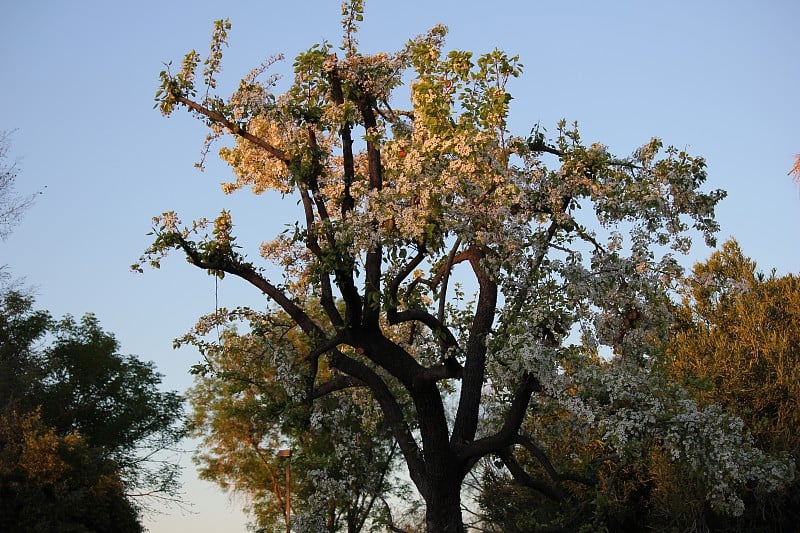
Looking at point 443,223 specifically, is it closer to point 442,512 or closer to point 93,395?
point 442,512

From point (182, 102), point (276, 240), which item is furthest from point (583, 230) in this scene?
point (182, 102)

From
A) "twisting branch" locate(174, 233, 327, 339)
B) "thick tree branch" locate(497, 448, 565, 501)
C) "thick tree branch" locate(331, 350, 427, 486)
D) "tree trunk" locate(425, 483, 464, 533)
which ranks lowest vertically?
"tree trunk" locate(425, 483, 464, 533)

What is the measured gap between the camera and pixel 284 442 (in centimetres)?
3753

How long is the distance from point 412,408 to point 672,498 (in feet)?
25.2

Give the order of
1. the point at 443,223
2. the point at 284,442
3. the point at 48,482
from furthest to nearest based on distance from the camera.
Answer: the point at 284,442 < the point at 48,482 < the point at 443,223

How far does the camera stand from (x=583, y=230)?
660 inches

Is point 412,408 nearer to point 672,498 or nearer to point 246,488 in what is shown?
point 672,498

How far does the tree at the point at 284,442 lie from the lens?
59.5 feet

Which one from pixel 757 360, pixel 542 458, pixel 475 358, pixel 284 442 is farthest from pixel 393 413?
pixel 284 442

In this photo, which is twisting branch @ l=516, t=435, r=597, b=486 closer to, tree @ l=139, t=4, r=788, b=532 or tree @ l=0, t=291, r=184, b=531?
tree @ l=139, t=4, r=788, b=532

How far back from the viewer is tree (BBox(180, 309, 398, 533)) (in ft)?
59.5

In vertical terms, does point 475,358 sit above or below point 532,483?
above

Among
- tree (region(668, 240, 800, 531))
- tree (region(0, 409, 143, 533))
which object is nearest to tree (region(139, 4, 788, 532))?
tree (region(668, 240, 800, 531))

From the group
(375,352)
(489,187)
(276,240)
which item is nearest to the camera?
(489,187)
